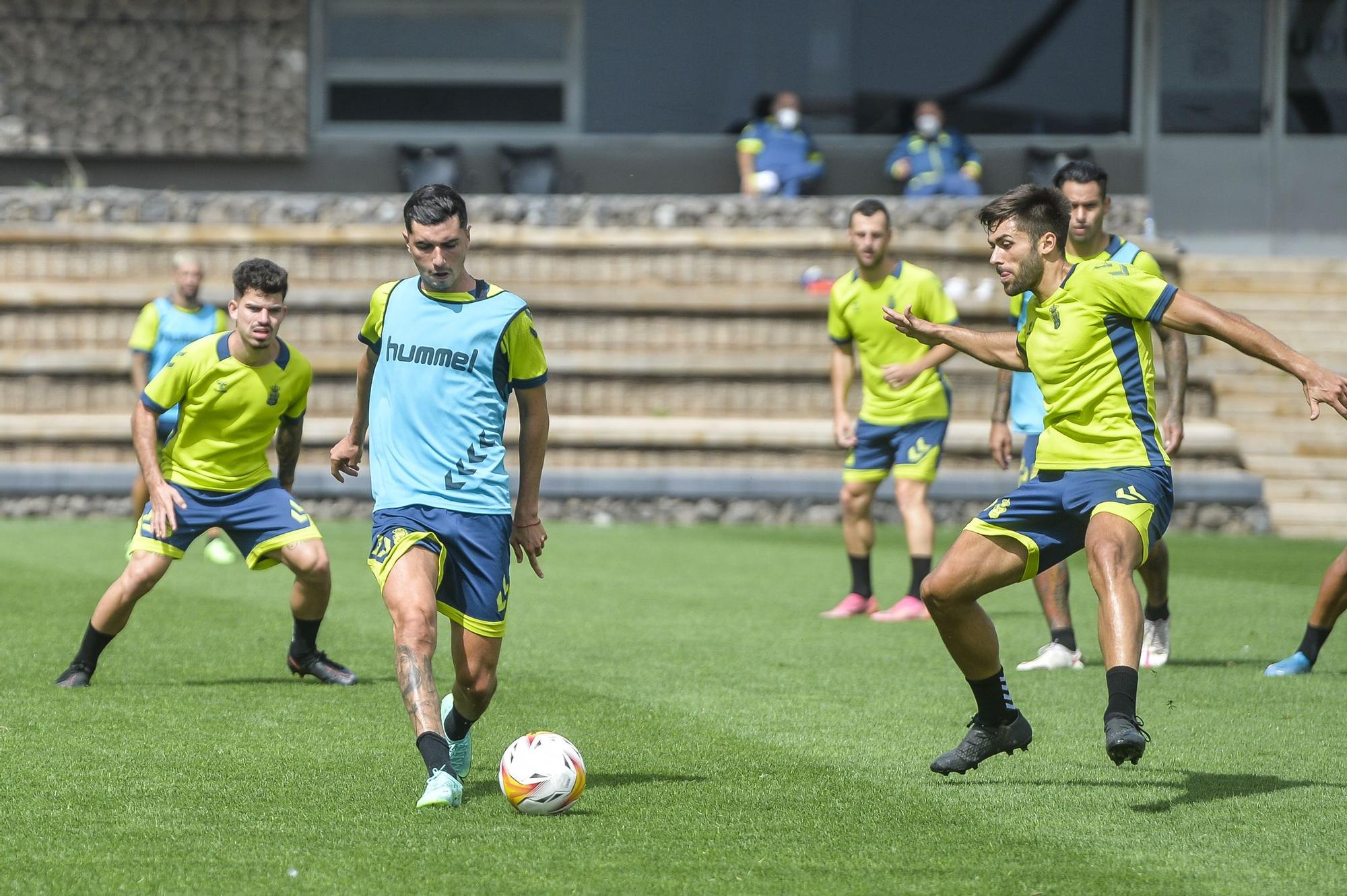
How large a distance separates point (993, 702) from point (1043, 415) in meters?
3.38

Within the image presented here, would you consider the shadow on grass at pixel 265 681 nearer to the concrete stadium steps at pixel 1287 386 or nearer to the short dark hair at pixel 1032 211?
the short dark hair at pixel 1032 211

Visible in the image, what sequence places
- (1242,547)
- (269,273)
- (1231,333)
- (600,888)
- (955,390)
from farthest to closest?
(955,390) → (1242,547) → (269,273) → (1231,333) → (600,888)

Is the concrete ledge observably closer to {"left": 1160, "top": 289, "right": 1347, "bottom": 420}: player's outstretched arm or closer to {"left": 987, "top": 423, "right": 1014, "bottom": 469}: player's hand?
{"left": 987, "top": 423, "right": 1014, "bottom": 469}: player's hand

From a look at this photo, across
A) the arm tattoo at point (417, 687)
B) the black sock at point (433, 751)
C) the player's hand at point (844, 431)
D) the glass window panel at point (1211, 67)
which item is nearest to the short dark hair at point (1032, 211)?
the arm tattoo at point (417, 687)

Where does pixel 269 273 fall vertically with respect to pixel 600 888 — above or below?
above

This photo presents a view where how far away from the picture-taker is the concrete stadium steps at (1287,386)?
1905 centimetres

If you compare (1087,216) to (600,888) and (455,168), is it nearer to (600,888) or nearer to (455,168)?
(600,888)

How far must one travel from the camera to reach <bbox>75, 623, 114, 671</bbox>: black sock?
8.23 meters

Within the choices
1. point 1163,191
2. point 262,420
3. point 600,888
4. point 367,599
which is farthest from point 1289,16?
point 600,888

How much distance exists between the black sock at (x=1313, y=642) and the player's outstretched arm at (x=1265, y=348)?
10.5 ft

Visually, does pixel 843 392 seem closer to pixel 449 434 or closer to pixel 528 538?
pixel 528 538

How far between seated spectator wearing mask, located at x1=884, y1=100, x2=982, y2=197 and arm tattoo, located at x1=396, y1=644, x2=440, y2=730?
18.0 m

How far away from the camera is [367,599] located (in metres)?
12.1

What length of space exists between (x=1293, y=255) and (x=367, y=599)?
17.0m
